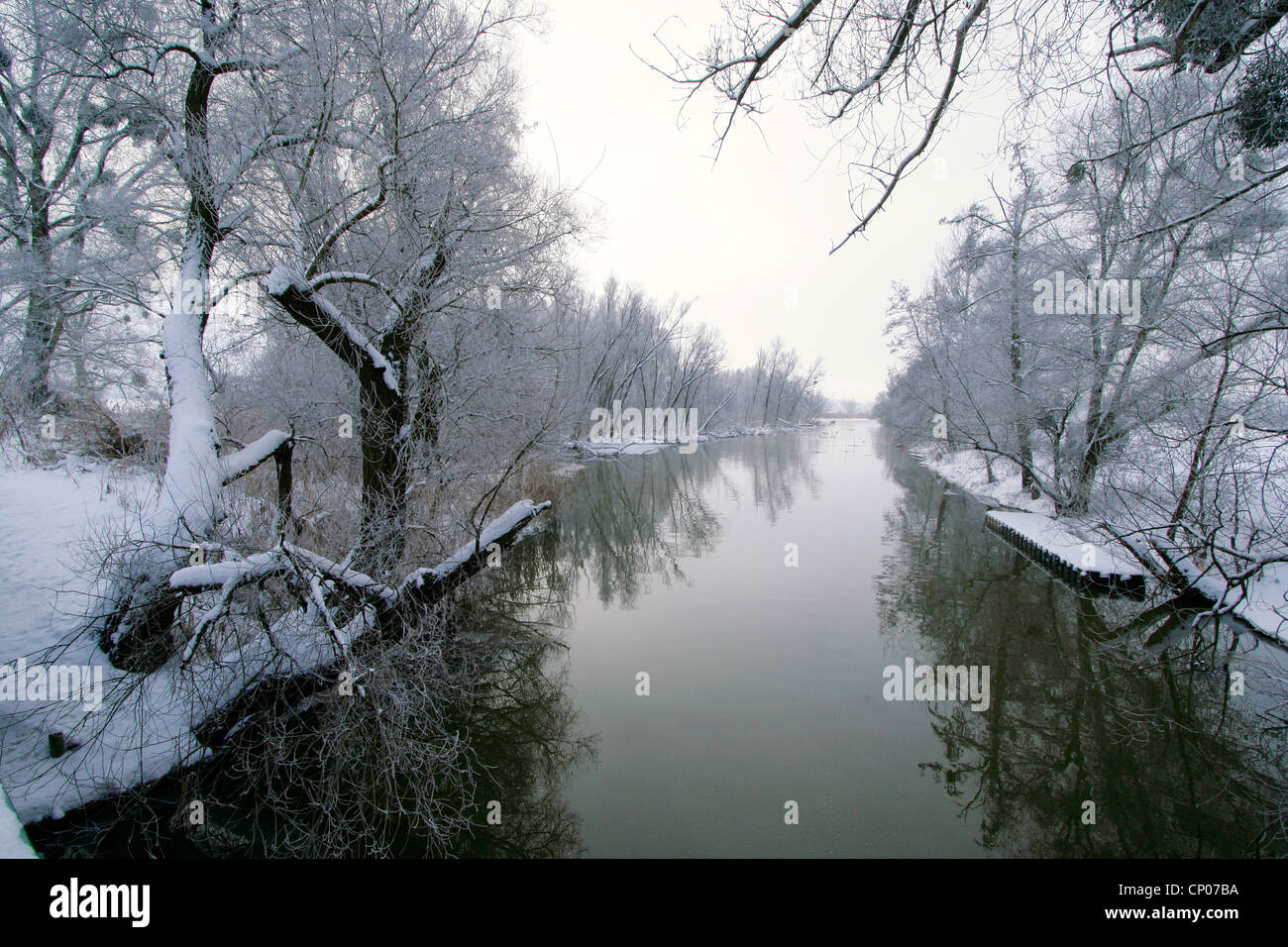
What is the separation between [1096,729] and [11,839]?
30.1 ft

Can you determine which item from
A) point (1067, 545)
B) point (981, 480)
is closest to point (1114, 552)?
point (1067, 545)

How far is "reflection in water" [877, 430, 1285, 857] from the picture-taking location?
191 inches

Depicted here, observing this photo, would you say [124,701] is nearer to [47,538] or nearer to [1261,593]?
[47,538]

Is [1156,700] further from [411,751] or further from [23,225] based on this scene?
[23,225]

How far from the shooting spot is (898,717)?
21.6 ft

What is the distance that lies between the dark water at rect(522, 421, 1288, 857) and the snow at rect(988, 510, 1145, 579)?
2.14ft

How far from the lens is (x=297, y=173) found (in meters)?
7.20

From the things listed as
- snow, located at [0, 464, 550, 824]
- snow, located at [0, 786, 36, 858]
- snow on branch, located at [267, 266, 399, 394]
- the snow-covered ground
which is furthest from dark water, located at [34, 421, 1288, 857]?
the snow-covered ground

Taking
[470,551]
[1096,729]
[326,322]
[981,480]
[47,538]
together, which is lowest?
[1096,729]

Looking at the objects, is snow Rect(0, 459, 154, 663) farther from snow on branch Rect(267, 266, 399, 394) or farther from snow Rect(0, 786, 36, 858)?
snow on branch Rect(267, 266, 399, 394)

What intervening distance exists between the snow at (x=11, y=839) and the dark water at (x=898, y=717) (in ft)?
11.3
